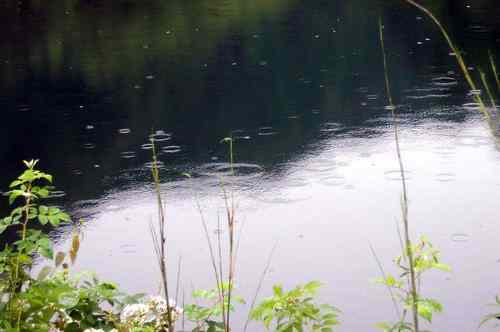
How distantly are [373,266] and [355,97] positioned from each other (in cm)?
506

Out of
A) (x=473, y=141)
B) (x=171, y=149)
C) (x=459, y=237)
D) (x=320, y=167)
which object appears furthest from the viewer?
(x=171, y=149)

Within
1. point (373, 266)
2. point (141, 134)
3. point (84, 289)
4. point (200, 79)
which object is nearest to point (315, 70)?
point (200, 79)

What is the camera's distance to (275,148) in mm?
7875

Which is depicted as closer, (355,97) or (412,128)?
(412,128)

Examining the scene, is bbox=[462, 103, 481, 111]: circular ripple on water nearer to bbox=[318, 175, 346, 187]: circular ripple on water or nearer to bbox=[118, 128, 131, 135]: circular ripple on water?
bbox=[318, 175, 346, 187]: circular ripple on water

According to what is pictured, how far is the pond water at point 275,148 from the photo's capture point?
16.9 feet

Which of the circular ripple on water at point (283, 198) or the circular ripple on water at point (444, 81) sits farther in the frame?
the circular ripple on water at point (444, 81)

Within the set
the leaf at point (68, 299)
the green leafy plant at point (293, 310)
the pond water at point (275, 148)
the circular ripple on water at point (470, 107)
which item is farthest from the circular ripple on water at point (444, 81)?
the leaf at point (68, 299)

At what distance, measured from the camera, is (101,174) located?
730cm

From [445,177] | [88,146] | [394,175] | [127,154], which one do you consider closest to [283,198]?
[394,175]

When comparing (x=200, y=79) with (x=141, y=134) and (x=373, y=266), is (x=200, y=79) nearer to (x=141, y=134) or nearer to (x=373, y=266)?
(x=141, y=134)

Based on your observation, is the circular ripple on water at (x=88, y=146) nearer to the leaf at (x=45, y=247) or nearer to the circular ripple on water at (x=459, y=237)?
the circular ripple on water at (x=459, y=237)

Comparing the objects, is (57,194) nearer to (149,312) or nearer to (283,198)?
(283,198)

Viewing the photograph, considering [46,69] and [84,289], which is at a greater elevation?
[46,69]
